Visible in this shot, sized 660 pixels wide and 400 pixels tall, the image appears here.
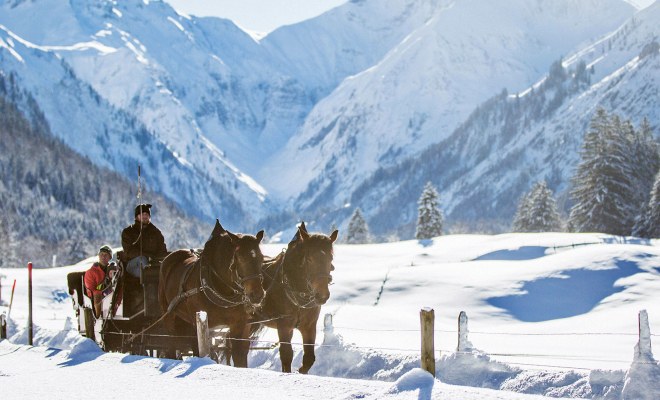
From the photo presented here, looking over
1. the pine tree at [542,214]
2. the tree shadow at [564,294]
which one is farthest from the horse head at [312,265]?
the pine tree at [542,214]

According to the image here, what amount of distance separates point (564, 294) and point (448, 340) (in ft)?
33.8

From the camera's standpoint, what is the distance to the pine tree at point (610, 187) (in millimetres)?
56531

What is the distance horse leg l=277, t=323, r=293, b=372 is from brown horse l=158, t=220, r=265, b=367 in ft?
1.93

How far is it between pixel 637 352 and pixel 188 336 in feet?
25.2

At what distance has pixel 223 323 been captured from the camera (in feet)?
51.6

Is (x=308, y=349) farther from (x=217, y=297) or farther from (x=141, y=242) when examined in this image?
(x=141, y=242)

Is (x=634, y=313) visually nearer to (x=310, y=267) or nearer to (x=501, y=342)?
(x=501, y=342)

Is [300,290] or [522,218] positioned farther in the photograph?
[522,218]

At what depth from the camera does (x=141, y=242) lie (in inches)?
718

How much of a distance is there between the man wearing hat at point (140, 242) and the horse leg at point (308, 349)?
3.86 m

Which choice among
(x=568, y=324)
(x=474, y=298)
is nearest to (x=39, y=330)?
(x=474, y=298)

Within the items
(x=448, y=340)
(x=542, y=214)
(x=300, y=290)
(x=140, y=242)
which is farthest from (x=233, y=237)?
(x=542, y=214)

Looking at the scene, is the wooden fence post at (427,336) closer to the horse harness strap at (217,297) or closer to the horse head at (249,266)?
→ the horse head at (249,266)

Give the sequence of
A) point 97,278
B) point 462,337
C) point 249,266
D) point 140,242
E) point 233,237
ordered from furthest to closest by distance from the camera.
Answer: point 97,278 → point 140,242 → point 462,337 → point 233,237 → point 249,266
